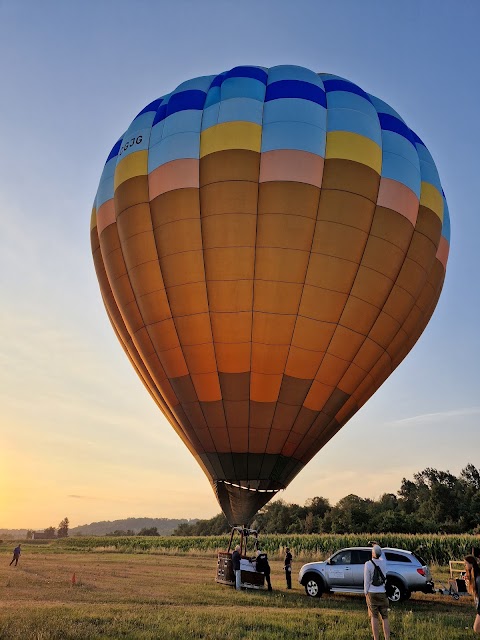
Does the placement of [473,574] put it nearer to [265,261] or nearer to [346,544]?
[265,261]

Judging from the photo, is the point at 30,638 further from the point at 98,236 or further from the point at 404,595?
the point at 98,236

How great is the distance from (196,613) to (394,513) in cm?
5029

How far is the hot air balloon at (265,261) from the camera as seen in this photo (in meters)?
14.0

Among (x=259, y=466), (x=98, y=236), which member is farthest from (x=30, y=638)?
(x=98, y=236)

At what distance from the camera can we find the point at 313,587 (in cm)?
1420

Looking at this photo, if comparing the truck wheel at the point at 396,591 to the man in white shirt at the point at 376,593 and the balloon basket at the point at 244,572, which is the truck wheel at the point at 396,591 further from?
the man in white shirt at the point at 376,593

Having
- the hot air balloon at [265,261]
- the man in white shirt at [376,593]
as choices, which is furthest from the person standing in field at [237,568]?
the man in white shirt at [376,593]

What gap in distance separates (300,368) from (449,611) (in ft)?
20.3

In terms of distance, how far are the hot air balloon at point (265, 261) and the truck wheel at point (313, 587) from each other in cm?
227

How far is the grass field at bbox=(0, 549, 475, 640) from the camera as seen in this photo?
27.6 ft

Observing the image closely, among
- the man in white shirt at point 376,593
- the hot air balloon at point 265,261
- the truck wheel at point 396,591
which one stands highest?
the hot air balloon at point 265,261

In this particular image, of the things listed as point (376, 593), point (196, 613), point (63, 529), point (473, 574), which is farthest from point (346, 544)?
point (63, 529)

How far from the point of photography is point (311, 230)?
13.9 metres

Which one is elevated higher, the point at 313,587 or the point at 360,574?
the point at 360,574
